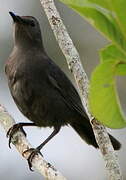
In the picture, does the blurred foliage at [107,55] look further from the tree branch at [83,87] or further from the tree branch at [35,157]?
the tree branch at [35,157]

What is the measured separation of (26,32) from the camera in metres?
4.97

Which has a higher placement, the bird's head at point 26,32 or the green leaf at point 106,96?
the bird's head at point 26,32

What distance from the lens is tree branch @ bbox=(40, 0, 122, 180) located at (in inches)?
81.4

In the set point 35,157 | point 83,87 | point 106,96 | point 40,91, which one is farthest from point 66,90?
point 106,96

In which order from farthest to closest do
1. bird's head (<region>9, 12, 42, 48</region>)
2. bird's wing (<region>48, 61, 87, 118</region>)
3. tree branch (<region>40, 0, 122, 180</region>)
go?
bird's head (<region>9, 12, 42, 48</region>)
bird's wing (<region>48, 61, 87, 118</region>)
tree branch (<region>40, 0, 122, 180</region>)

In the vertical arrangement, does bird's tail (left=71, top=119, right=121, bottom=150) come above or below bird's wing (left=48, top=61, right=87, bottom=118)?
below

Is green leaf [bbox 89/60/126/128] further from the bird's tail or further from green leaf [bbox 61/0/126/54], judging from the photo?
the bird's tail

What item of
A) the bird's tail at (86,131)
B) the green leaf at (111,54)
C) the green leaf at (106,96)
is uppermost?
the green leaf at (111,54)

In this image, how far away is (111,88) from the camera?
49.4 inches

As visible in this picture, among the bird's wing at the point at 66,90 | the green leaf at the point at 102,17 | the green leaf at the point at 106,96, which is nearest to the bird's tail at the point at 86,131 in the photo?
the bird's wing at the point at 66,90

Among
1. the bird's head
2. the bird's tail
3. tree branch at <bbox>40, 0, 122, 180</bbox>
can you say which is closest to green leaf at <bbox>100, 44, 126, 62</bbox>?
tree branch at <bbox>40, 0, 122, 180</bbox>

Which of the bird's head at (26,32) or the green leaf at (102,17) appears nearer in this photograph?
the green leaf at (102,17)

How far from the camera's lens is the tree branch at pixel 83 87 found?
2.07m

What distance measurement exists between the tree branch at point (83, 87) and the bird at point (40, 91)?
6.15 feet
